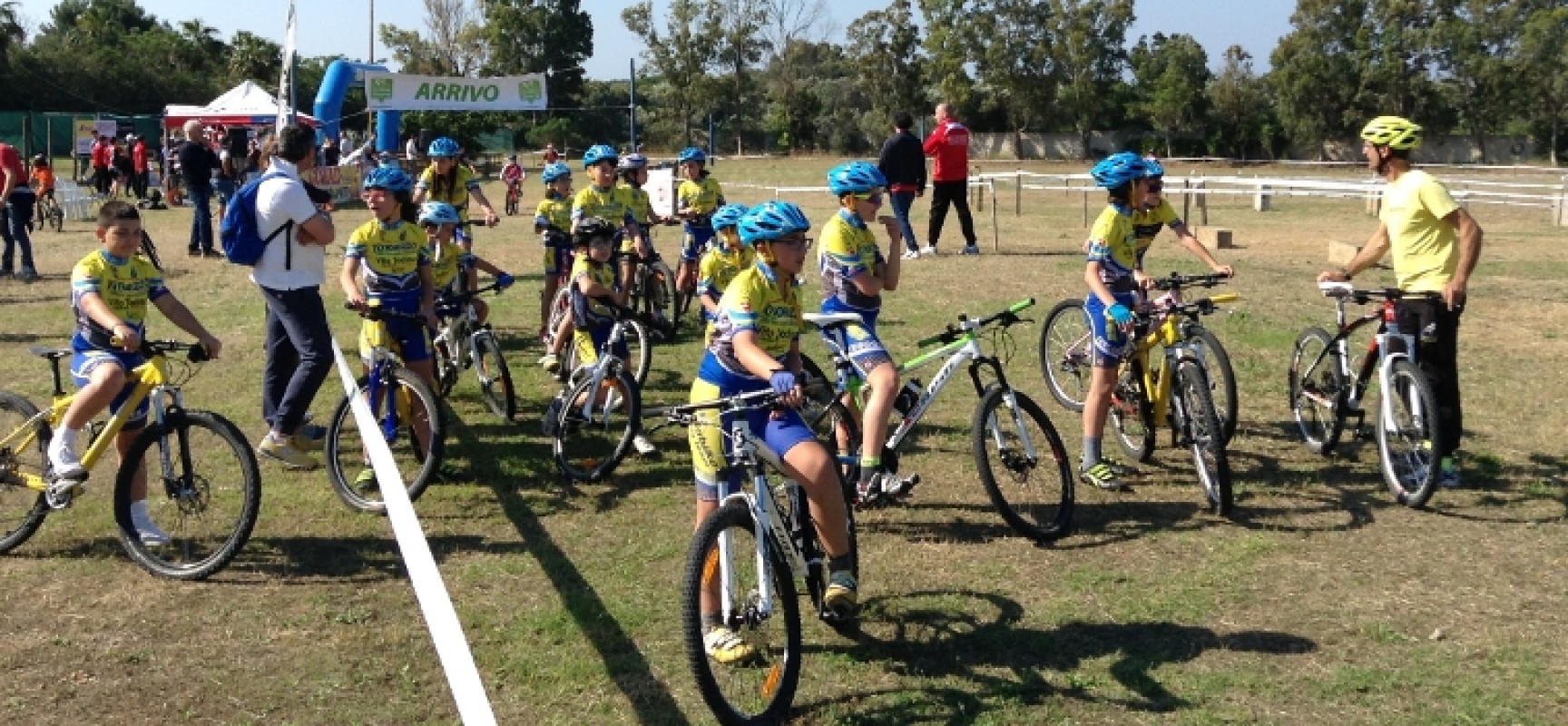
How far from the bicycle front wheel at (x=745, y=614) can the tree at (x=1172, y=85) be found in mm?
60217

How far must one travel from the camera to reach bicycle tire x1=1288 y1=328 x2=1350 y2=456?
7.83 metres

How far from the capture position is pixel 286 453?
24.3ft

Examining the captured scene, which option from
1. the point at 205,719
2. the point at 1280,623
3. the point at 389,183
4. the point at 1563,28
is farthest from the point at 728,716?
the point at 1563,28

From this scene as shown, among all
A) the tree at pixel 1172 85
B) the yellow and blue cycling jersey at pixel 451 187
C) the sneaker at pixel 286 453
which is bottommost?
the sneaker at pixel 286 453

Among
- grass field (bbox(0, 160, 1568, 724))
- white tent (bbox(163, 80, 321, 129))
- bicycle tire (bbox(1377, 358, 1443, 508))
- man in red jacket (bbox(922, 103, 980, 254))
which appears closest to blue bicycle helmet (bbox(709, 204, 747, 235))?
grass field (bbox(0, 160, 1568, 724))

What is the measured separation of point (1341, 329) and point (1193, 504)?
5.26 ft

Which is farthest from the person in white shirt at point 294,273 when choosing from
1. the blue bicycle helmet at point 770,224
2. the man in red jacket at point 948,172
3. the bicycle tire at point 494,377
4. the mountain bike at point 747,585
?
the man in red jacket at point 948,172

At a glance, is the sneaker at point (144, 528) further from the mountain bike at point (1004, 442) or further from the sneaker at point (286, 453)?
the mountain bike at point (1004, 442)

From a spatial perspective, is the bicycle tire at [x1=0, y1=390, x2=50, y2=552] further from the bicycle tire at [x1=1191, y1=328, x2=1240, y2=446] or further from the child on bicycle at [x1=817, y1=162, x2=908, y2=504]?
the bicycle tire at [x1=1191, y1=328, x2=1240, y2=446]

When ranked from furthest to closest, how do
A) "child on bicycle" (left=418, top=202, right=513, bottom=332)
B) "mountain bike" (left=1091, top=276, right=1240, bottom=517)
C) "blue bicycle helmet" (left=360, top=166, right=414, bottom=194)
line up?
"child on bicycle" (left=418, top=202, right=513, bottom=332)
"blue bicycle helmet" (left=360, top=166, right=414, bottom=194)
"mountain bike" (left=1091, top=276, right=1240, bottom=517)

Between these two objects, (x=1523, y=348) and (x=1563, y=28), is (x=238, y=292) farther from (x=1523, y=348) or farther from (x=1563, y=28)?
(x=1563, y=28)

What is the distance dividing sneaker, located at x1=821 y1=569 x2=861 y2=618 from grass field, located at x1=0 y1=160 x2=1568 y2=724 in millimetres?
214

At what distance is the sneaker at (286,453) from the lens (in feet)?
24.2

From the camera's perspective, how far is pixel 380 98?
105 feet
